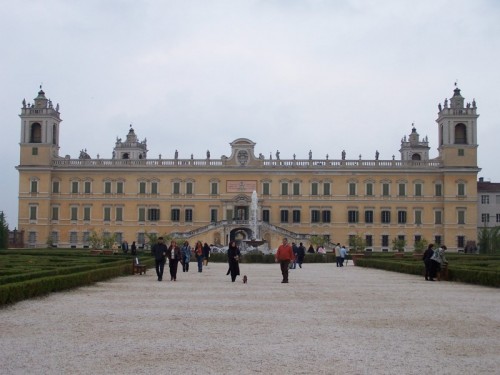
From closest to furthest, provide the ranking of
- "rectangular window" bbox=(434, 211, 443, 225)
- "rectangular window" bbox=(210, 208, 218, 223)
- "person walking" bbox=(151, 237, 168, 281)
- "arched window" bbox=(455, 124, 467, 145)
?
"person walking" bbox=(151, 237, 168, 281), "arched window" bbox=(455, 124, 467, 145), "rectangular window" bbox=(434, 211, 443, 225), "rectangular window" bbox=(210, 208, 218, 223)

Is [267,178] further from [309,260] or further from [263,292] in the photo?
[263,292]

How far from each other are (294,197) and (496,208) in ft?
62.3

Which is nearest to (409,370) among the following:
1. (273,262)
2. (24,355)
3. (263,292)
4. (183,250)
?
(24,355)

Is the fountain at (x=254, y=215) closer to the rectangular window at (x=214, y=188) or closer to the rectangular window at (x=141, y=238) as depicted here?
the rectangular window at (x=214, y=188)

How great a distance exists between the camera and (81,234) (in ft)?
209

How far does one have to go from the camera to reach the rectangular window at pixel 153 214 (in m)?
63.6

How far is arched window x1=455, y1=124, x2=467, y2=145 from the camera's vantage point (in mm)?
62750

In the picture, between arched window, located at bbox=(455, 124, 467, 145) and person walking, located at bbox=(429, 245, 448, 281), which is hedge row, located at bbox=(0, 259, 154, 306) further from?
arched window, located at bbox=(455, 124, 467, 145)

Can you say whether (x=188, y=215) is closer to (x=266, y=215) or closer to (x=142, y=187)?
(x=142, y=187)

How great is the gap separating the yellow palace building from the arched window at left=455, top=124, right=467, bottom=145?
81 millimetres

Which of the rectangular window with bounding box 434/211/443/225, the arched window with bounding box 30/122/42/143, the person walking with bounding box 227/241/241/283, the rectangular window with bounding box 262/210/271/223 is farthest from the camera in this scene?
the arched window with bounding box 30/122/42/143

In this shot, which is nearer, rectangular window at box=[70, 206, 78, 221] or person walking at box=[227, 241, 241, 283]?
person walking at box=[227, 241, 241, 283]

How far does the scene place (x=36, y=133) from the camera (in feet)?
210

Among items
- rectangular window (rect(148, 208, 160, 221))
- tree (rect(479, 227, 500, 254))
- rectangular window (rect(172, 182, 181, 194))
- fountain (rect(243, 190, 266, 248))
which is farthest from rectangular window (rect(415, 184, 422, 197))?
rectangular window (rect(148, 208, 160, 221))
